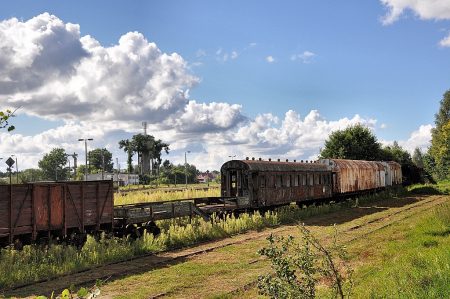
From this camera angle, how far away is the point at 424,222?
709 inches

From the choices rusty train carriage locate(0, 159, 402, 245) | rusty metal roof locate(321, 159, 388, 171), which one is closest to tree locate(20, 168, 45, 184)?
rusty metal roof locate(321, 159, 388, 171)

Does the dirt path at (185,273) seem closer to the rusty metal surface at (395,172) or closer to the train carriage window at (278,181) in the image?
the train carriage window at (278,181)

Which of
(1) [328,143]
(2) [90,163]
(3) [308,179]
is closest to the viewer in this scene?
(3) [308,179]

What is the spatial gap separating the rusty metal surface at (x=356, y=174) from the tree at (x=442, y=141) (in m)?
36.8

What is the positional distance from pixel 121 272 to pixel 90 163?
150648 mm

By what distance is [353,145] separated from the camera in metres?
52.0

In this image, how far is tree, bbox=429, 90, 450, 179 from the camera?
7424cm

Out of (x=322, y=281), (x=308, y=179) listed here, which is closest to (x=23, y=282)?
(x=322, y=281)

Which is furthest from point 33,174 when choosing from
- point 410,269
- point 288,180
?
point 410,269

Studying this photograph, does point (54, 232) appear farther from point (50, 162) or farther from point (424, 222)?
point (50, 162)

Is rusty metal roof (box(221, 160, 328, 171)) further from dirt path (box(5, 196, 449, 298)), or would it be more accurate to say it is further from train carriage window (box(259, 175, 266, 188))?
dirt path (box(5, 196, 449, 298))

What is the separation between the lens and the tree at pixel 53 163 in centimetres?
16012

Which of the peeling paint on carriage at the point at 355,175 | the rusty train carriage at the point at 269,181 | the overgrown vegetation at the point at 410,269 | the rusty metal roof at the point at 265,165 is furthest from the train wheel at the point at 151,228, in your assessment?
the peeling paint on carriage at the point at 355,175

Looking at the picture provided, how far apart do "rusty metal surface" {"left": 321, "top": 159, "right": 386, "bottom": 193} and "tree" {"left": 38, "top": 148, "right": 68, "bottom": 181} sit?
449 ft
